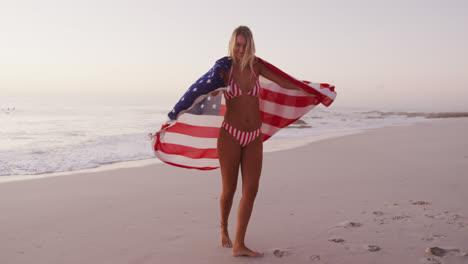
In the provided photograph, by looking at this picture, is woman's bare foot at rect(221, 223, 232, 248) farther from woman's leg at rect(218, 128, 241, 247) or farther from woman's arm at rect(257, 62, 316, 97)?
woman's arm at rect(257, 62, 316, 97)

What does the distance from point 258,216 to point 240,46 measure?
2301 mm

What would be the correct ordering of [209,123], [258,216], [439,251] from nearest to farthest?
1. [439,251]
2. [209,123]
3. [258,216]

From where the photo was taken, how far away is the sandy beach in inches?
126

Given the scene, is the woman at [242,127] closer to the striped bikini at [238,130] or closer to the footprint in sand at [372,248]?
the striped bikini at [238,130]

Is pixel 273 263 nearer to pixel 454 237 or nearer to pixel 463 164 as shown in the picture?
pixel 454 237

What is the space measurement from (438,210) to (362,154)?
524cm

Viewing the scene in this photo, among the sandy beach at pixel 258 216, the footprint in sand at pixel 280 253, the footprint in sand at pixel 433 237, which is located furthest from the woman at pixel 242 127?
the footprint in sand at pixel 433 237

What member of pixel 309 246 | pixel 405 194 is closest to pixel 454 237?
pixel 309 246

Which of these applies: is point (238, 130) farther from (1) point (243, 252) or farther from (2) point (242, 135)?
(1) point (243, 252)

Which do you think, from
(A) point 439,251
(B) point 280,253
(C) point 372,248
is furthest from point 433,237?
(B) point 280,253

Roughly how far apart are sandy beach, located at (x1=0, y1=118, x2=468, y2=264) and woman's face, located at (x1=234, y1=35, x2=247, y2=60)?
1895mm

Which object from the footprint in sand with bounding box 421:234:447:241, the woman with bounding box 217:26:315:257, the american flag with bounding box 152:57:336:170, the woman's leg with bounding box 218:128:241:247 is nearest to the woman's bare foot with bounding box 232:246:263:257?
the woman with bounding box 217:26:315:257

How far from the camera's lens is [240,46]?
3.10 m

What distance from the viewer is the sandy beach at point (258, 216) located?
319 cm
